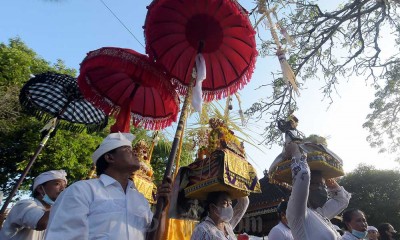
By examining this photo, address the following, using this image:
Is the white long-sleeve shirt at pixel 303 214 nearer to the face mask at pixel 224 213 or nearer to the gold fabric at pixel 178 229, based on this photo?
the face mask at pixel 224 213

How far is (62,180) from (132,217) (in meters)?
2.01

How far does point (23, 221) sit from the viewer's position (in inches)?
128

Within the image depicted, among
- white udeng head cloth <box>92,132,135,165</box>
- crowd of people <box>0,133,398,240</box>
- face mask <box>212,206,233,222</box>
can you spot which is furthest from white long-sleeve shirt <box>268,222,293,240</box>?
white udeng head cloth <box>92,132,135,165</box>

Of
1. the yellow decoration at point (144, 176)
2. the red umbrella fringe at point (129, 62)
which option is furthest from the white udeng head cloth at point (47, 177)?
the red umbrella fringe at point (129, 62)

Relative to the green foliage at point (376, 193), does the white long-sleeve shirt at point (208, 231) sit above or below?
below

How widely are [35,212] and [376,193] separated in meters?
25.4

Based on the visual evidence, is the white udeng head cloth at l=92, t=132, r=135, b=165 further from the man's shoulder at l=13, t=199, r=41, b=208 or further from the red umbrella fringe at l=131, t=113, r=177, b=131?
the red umbrella fringe at l=131, t=113, r=177, b=131

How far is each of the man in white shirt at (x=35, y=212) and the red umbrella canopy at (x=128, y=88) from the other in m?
0.96

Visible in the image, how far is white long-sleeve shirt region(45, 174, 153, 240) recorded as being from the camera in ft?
6.35

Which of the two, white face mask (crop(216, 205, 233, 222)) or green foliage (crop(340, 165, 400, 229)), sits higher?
green foliage (crop(340, 165, 400, 229))

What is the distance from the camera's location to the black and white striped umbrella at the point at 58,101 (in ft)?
15.6

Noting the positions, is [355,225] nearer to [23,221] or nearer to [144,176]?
[144,176]

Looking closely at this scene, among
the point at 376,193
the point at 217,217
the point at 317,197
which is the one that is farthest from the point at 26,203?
the point at 376,193

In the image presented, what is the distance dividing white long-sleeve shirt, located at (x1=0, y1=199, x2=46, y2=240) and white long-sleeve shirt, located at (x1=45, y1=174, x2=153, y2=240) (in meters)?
1.38
